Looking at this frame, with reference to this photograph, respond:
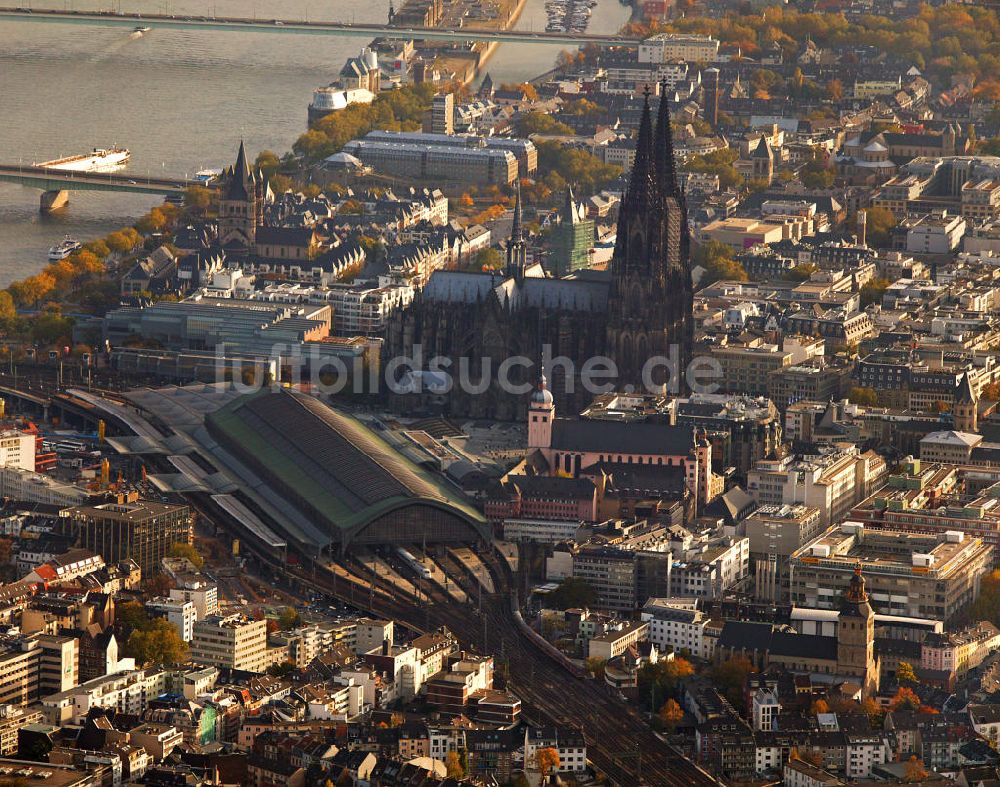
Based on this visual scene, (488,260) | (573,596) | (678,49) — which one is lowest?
(488,260)

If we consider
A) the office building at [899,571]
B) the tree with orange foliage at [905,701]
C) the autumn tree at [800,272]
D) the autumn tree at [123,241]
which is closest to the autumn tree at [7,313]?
the autumn tree at [123,241]

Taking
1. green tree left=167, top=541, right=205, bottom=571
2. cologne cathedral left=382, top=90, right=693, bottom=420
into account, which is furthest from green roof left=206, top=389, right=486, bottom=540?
cologne cathedral left=382, top=90, right=693, bottom=420

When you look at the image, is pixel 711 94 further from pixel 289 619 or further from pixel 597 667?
pixel 597 667

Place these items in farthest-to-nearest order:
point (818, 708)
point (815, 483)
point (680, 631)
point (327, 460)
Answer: point (327, 460) < point (815, 483) < point (680, 631) < point (818, 708)

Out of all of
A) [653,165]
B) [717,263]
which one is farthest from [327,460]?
[717,263]

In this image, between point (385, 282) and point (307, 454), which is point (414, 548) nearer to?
point (307, 454)

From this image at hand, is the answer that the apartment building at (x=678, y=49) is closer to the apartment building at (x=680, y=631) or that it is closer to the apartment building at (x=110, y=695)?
the apartment building at (x=680, y=631)
